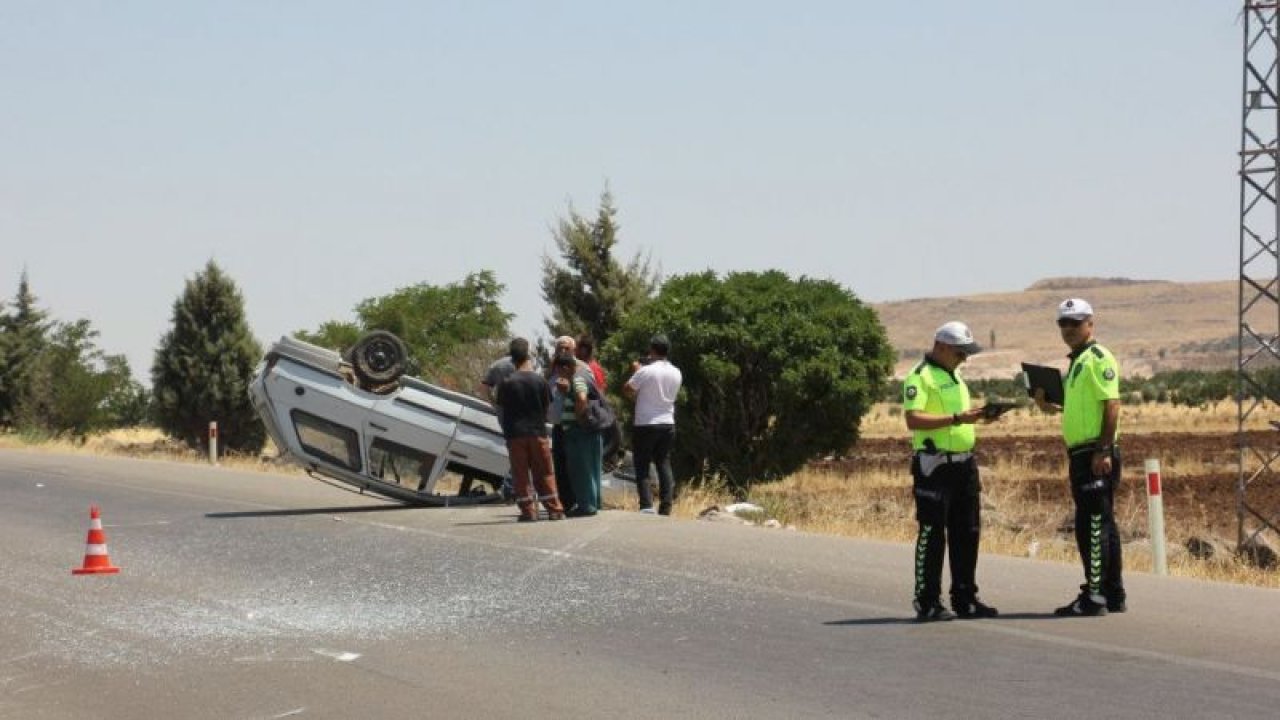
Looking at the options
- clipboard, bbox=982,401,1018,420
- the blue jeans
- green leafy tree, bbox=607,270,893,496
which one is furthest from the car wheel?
clipboard, bbox=982,401,1018,420

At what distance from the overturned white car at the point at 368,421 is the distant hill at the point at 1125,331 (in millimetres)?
133676

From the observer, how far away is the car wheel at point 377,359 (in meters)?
21.5

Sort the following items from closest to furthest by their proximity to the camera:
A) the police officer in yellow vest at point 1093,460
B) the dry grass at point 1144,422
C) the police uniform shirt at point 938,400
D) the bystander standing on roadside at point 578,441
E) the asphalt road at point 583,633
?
1. the asphalt road at point 583,633
2. the police officer in yellow vest at point 1093,460
3. the police uniform shirt at point 938,400
4. the bystander standing on roadside at point 578,441
5. the dry grass at point 1144,422

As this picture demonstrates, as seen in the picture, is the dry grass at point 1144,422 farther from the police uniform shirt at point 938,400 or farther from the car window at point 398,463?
the police uniform shirt at point 938,400

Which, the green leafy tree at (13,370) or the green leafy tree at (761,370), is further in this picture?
the green leafy tree at (13,370)

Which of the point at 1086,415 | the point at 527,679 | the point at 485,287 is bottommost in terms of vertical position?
the point at 527,679

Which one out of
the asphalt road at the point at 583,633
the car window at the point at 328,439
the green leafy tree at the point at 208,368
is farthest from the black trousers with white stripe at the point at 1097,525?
the green leafy tree at the point at 208,368

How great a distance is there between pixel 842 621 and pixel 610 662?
1938 mm

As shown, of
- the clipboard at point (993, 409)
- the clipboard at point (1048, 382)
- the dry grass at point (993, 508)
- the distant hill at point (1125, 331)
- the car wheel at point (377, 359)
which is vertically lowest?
the dry grass at point (993, 508)

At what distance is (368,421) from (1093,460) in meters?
10.9

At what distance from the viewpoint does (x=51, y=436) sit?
2149 inches

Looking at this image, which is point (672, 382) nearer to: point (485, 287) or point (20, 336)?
point (20, 336)

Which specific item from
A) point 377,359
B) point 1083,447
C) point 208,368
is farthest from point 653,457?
point 208,368

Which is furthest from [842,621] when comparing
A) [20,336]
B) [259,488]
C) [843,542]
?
[20,336]
